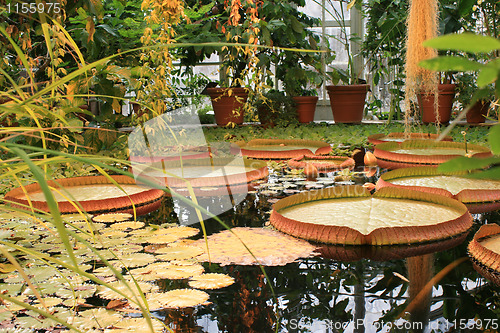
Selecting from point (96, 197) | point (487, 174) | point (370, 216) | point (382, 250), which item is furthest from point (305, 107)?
point (487, 174)

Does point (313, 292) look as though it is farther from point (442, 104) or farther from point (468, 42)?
point (442, 104)

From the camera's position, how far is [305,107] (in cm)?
556

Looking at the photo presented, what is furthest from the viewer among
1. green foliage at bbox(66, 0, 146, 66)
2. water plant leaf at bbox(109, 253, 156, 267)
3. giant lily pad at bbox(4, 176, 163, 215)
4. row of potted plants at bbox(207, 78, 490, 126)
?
row of potted plants at bbox(207, 78, 490, 126)

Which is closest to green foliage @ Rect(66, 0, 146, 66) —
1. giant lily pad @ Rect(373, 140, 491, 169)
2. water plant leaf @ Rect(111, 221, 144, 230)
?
water plant leaf @ Rect(111, 221, 144, 230)

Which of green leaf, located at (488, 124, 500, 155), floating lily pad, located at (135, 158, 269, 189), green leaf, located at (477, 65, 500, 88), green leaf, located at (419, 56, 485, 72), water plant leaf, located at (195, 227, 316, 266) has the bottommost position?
water plant leaf, located at (195, 227, 316, 266)

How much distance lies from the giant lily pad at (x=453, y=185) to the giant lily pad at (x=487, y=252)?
0.36m

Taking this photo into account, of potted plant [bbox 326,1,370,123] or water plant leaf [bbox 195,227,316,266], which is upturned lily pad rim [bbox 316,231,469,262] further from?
potted plant [bbox 326,1,370,123]

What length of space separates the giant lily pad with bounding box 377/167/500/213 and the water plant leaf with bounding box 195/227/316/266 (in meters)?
0.63

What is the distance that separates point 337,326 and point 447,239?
2.41 ft

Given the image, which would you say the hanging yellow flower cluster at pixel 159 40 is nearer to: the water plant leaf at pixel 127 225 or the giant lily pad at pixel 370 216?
the water plant leaf at pixel 127 225

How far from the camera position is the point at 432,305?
108cm

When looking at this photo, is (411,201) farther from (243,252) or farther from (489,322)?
(489,322)

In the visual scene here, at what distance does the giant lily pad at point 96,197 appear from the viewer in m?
1.88

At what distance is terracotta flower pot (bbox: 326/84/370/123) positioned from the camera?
537cm
